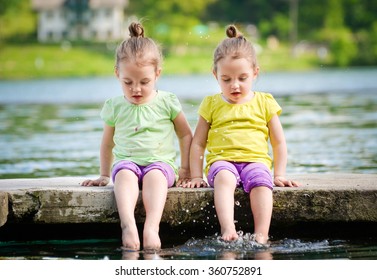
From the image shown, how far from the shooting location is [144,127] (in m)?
4.94

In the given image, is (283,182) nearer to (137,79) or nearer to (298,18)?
(137,79)

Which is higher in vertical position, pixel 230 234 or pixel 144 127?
pixel 144 127

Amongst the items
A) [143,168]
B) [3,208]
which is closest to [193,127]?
[143,168]

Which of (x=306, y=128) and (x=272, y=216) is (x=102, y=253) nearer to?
(x=272, y=216)

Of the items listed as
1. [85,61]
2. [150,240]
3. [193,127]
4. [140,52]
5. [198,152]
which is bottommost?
[150,240]

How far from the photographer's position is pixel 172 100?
5043mm

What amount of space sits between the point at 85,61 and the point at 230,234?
37.1 m

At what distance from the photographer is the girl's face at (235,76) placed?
4.89m

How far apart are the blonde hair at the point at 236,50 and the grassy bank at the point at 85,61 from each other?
33.5 metres

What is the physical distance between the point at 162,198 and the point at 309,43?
1642 inches

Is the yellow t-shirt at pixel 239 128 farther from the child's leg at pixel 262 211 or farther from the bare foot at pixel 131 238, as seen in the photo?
the bare foot at pixel 131 238

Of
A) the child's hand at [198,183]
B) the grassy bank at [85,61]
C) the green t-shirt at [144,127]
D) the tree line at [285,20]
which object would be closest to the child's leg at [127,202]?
the green t-shirt at [144,127]

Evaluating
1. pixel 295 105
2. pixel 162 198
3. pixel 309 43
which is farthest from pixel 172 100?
pixel 309 43

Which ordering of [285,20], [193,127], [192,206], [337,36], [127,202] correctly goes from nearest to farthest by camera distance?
[127,202] < [192,206] < [193,127] < [337,36] < [285,20]
